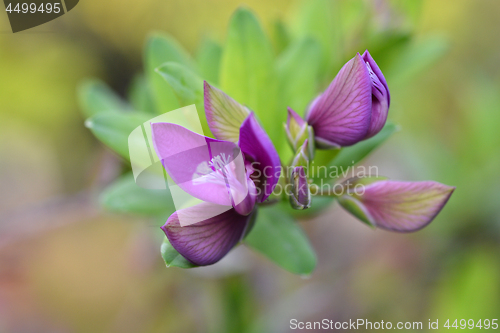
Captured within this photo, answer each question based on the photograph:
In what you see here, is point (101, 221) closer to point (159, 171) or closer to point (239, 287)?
point (239, 287)

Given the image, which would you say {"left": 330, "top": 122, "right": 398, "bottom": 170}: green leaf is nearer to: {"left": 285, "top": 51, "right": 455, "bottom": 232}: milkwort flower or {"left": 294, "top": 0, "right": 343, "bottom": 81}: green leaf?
{"left": 285, "top": 51, "right": 455, "bottom": 232}: milkwort flower

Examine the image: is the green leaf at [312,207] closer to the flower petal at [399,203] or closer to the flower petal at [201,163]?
the flower petal at [399,203]

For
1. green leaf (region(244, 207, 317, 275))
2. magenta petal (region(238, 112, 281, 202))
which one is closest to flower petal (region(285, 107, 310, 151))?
magenta petal (region(238, 112, 281, 202))

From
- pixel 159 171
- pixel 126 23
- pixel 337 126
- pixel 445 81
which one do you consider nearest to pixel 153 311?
pixel 159 171

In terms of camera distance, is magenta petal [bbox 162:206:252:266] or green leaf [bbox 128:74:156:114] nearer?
magenta petal [bbox 162:206:252:266]

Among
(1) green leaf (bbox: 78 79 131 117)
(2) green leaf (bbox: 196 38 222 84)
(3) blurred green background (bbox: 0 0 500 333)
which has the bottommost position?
(3) blurred green background (bbox: 0 0 500 333)

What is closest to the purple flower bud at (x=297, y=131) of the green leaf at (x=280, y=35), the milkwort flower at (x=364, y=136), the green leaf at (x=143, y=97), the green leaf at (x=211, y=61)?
Answer: the milkwort flower at (x=364, y=136)
